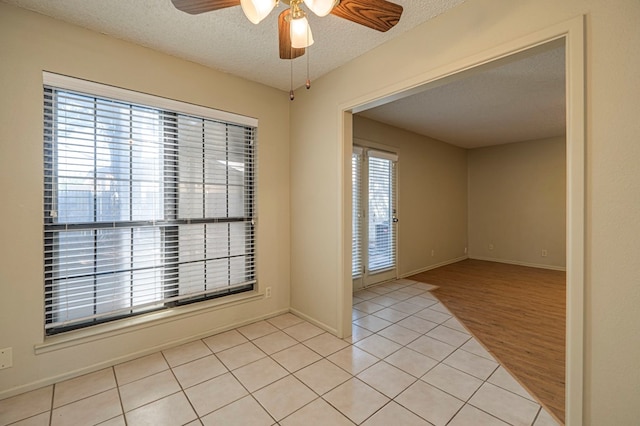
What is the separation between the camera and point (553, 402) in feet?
5.80

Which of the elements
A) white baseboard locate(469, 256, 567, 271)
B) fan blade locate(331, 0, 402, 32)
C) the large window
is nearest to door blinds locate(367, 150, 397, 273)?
the large window

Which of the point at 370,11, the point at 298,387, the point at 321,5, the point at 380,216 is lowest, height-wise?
the point at 298,387

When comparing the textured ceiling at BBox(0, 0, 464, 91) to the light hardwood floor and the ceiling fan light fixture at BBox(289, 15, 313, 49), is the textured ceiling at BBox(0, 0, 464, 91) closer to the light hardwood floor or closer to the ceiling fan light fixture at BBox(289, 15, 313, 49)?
the ceiling fan light fixture at BBox(289, 15, 313, 49)

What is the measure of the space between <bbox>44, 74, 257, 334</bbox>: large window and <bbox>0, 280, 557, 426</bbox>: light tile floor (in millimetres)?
533

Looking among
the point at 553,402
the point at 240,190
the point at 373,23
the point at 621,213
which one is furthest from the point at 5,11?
the point at 553,402

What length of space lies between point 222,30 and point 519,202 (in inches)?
244

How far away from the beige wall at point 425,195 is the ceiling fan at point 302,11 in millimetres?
2597

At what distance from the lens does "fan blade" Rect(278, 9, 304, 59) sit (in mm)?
1512

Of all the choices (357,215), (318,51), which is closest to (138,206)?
(318,51)

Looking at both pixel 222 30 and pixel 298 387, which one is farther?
pixel 222 30

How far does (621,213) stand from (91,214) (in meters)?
3.27

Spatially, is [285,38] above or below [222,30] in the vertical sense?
below

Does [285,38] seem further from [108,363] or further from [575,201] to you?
[108,363]

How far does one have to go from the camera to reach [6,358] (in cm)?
182
